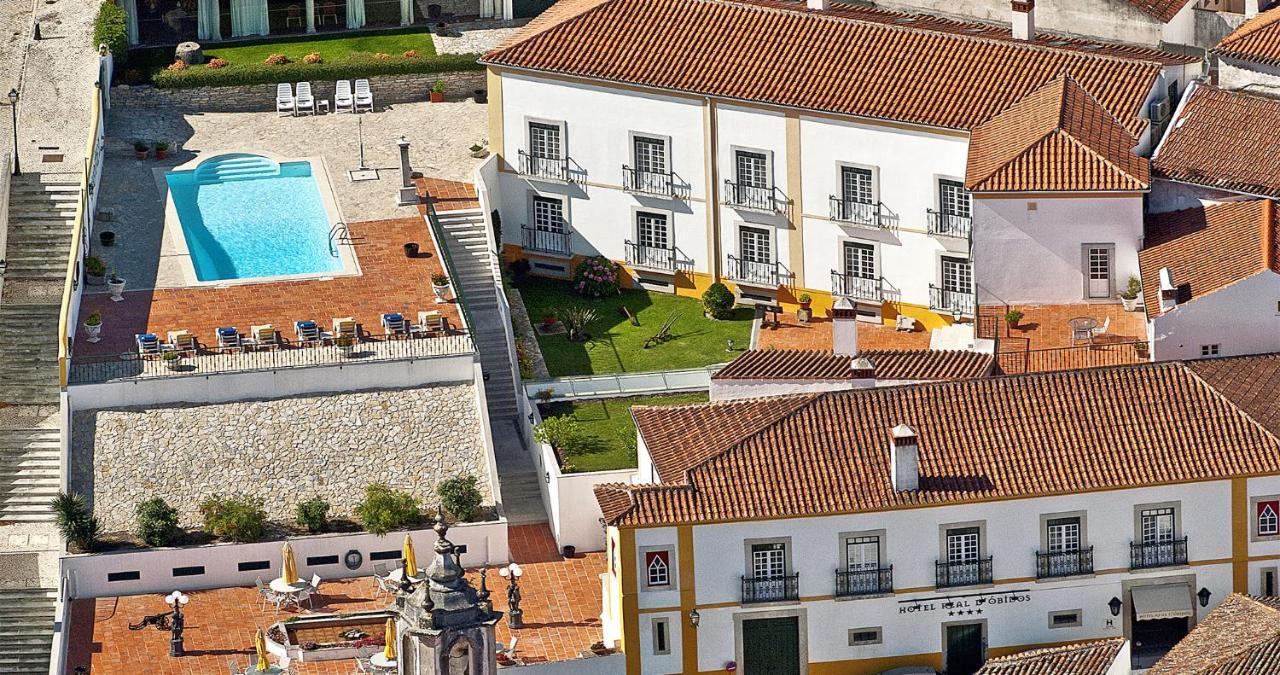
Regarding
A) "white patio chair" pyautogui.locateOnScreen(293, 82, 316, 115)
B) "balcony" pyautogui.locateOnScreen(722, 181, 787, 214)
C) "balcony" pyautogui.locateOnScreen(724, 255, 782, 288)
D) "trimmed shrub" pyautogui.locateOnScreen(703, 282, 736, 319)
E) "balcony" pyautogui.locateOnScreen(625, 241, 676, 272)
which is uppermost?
"white patio chair" pyautogui.locateOnScreen(293, 82, 316, 115)

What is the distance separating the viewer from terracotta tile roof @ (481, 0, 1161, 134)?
330 ft

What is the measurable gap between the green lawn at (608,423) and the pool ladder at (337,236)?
9.50 m

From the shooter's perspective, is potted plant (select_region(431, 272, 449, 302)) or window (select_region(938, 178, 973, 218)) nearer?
potted plant (select_region(431, 272, 449, 302))

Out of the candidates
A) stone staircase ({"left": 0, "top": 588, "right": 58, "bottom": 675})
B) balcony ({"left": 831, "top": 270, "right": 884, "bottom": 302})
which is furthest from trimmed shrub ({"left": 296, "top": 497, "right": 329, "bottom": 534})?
balcony ({"left": 831, "top": 270, "right": 884, "bottom": 302})

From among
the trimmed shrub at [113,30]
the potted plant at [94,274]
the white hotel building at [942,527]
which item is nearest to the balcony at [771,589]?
the white hotel building at [942,527]

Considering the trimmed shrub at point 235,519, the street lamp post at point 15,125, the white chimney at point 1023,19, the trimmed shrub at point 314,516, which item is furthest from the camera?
the street lamp post at point 15,125

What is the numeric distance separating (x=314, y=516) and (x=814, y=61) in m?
21.0

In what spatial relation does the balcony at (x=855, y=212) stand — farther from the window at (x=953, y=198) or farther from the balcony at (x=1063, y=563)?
the balcony at (x=1063, y=563)

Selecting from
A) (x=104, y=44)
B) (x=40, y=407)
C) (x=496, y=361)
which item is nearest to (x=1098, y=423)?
(x=496, y=361)

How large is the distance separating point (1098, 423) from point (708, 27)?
2153 centimetres

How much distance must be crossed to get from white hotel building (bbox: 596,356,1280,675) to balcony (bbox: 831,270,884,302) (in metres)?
13.3

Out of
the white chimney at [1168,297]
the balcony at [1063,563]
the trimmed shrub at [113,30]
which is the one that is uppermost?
the trimmed shrub at [113,30]

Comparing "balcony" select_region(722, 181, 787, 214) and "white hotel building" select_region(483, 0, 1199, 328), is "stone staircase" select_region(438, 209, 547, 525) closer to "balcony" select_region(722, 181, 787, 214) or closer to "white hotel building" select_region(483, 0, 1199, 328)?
"white hotel building" select_region(483, 0, 1199, 328)

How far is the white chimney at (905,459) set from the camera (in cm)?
8594
